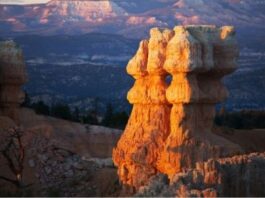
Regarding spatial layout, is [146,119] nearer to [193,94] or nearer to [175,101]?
[175,101]

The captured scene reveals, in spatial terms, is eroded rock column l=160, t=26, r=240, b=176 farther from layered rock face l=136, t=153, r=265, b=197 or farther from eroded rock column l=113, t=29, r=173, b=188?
layered rock face l=136, t=153, r=265, b=197

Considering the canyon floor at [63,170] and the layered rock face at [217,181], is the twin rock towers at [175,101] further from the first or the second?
the layered rock face at [217,181]

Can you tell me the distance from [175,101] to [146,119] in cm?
125

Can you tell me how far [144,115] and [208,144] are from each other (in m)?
2.09

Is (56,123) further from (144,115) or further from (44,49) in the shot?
(44,49)

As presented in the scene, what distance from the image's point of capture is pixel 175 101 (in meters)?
25.8

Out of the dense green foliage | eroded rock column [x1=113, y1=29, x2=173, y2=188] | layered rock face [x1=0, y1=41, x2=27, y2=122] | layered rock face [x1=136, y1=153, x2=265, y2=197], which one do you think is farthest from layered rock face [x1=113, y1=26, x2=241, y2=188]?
the dense green foliage

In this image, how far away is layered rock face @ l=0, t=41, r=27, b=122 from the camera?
1366 inches

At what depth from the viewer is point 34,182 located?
29.5 meters

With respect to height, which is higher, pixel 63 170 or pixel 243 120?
pixel 63 170

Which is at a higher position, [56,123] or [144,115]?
[144,115]

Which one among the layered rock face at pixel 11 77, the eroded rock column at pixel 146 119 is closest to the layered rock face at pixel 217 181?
the eroded rock column at pixel 146 119

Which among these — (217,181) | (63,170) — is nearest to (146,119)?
(63,170)

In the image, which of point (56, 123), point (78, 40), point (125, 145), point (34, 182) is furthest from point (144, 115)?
point (78, 40)
